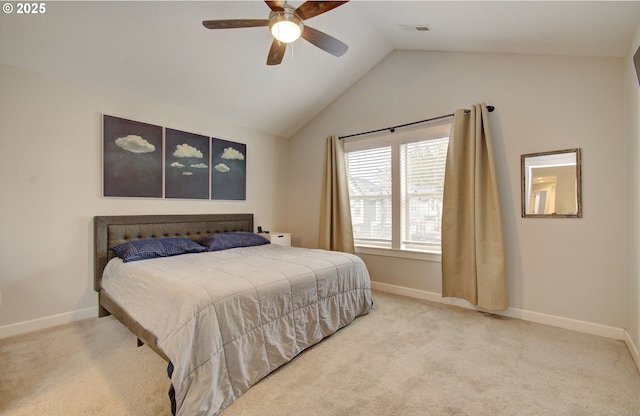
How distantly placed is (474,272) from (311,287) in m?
1.89

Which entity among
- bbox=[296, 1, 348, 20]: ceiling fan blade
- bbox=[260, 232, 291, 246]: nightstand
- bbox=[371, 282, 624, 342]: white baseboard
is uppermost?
bbox=[296, 1, 348, 20]: ceiling fan blade

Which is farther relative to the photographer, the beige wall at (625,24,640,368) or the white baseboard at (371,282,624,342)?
the white baseboard at (371,282,624,342)

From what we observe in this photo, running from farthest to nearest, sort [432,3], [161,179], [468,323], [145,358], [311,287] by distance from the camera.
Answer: [161,179]
[468,323]
[432,3]
[311,287]
[145,358]

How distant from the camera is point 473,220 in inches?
122

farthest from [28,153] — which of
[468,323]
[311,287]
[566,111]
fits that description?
[566,111]

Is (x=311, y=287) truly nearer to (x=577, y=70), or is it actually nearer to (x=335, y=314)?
(x=335, y=314)

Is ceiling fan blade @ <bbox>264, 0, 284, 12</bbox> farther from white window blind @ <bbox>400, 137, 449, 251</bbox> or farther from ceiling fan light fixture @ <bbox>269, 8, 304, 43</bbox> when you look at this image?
white window blind @ <bbox>400, 137, 449, 251</bbox>

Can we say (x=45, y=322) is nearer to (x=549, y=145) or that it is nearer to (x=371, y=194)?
(x=371, y=194)

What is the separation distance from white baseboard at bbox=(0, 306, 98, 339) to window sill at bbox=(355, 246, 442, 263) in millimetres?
3314

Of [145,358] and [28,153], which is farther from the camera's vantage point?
[28,153]

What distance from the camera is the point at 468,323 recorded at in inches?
112

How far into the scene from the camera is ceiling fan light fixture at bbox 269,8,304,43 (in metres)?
2.03

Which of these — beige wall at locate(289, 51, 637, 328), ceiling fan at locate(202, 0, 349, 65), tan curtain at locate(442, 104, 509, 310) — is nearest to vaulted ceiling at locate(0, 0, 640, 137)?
beige wall at locate(289, 51, 637, 328)

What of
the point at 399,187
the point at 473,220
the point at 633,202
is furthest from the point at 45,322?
the point at 633,202
